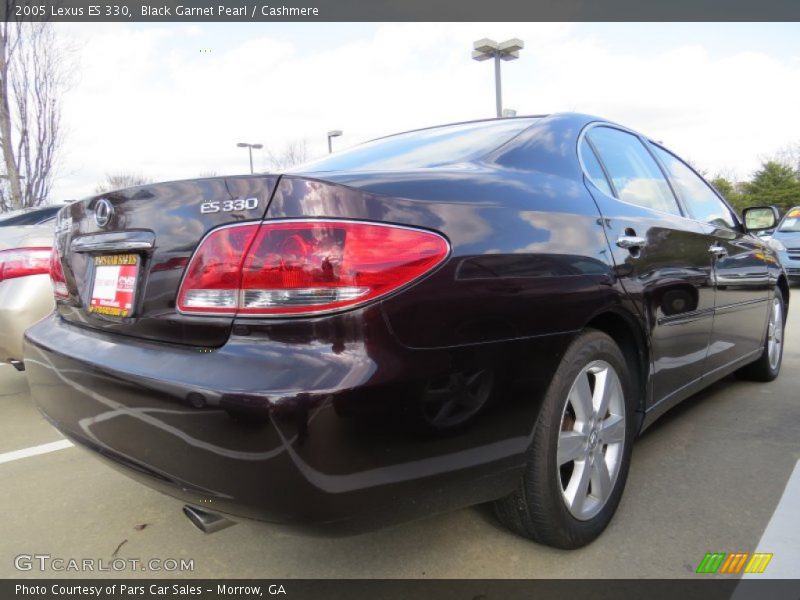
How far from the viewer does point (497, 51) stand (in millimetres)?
12766

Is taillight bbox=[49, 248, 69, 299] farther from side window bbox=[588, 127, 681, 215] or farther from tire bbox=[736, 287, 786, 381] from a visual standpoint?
tire bbox=[736, 287, 786, 381]

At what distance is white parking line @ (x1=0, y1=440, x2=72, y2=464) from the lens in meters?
3.10

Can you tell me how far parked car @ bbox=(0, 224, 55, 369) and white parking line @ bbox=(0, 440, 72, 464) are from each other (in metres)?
0.66

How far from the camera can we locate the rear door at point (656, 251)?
2271mm

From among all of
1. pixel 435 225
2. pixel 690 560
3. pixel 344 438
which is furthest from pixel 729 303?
pixel 344 438

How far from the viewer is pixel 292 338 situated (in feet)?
4.59

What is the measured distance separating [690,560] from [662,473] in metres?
0.71

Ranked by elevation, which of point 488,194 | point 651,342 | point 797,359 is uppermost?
point 488,194

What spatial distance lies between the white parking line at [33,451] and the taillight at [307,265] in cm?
230

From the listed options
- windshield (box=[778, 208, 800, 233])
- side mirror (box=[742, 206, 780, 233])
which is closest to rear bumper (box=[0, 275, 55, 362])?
side mirror (box=[742, 206, 780, 233])

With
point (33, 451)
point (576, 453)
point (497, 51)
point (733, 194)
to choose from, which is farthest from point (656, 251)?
point (733, 194)

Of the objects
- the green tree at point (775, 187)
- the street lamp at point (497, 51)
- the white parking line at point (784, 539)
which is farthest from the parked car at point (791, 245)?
the green tree at point (775, 187)

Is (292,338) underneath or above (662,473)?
above

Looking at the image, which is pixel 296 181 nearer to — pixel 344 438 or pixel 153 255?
pixel 153 255
